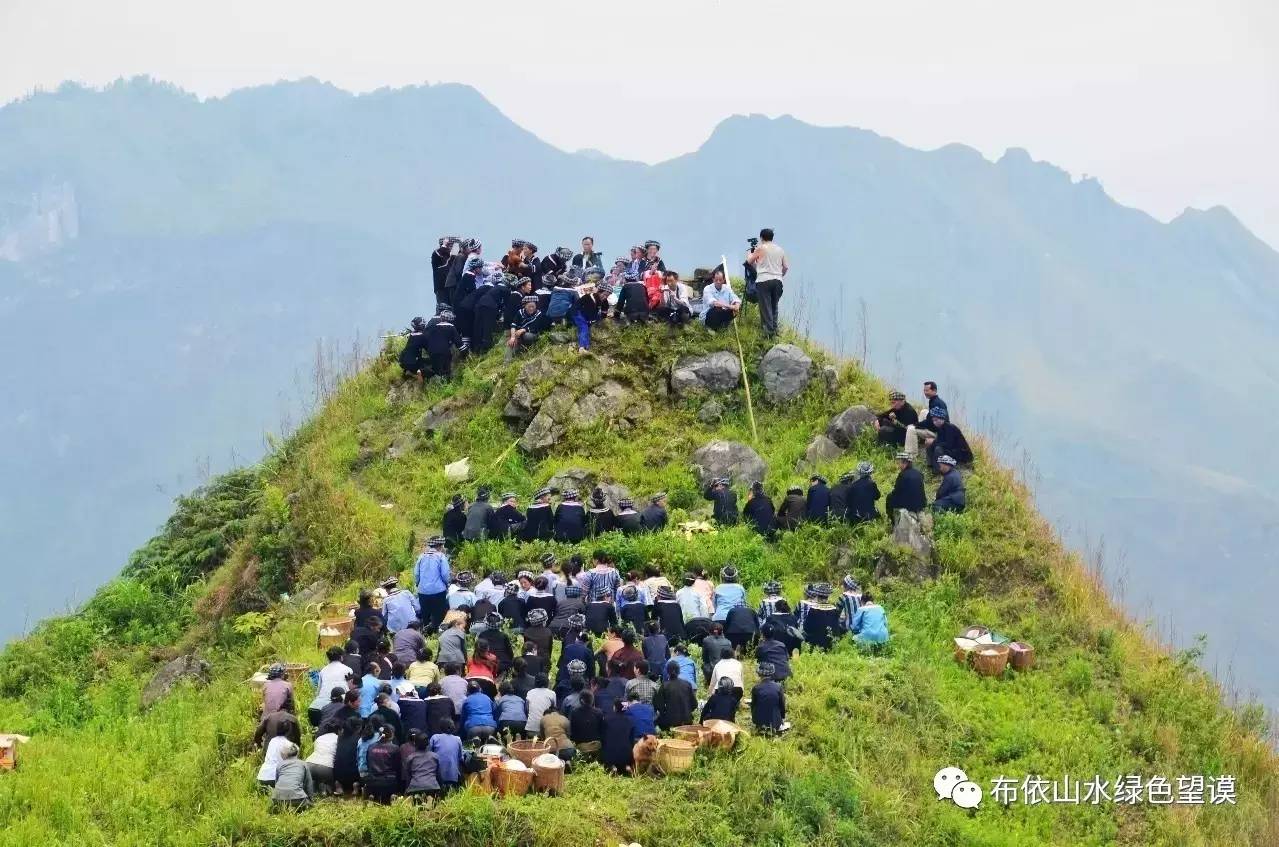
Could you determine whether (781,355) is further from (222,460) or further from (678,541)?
(222,460)

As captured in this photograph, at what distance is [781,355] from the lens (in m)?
26.1

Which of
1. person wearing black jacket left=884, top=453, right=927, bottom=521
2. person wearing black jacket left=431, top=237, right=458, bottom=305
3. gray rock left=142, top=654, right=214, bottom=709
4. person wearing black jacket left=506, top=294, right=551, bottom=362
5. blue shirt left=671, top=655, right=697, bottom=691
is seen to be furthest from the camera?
person wearing black jacket left=431, top=237, right=458, bottom=305

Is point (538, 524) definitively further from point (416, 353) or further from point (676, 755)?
point (676, 755)

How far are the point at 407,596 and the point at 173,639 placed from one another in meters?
7.15

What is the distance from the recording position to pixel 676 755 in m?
13.9

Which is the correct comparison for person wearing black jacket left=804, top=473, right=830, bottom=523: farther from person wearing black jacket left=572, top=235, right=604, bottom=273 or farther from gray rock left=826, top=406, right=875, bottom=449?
person wearing black jacket left=572, top=235, right=604, bottom=273

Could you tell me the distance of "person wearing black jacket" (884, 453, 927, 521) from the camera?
68.8 feet

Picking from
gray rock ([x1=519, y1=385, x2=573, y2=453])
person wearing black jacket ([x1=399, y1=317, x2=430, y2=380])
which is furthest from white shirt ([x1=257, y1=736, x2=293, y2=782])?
person wearing black jacket ([x1=399, y1=317, x2=430, y2=380])

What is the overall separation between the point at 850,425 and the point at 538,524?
259 inches

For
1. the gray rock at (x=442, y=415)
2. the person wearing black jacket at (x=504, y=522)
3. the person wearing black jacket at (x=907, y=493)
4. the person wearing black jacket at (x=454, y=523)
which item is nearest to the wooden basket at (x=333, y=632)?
the person wearing black jacket at (x=454, y=523)

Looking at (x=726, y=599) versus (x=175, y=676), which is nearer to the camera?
(x=726, y=599)

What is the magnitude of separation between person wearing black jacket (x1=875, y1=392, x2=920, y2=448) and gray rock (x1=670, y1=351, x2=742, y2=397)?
3.60m

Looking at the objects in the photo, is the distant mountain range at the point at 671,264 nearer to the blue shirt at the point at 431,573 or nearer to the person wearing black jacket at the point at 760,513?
the person wearing black jacket at the point at 760,513

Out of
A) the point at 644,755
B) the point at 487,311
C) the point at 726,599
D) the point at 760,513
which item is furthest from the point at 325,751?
the point at 487,311
